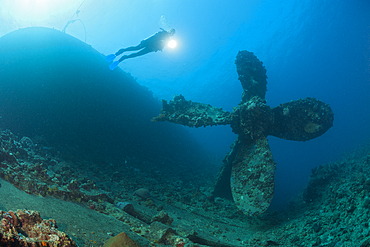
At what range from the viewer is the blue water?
33.9 metres

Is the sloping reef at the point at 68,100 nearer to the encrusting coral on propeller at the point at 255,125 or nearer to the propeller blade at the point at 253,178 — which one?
the encrusting coral on propeller at the point at 255,125

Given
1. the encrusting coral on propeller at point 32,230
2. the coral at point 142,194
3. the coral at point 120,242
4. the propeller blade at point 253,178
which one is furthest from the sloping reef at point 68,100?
the coral at point 120,242

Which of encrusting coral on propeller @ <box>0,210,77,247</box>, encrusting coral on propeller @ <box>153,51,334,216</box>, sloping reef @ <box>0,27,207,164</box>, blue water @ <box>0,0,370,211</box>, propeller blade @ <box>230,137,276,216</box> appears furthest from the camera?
blue water @ <box>0,0,370,211</box>

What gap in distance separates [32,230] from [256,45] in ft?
155

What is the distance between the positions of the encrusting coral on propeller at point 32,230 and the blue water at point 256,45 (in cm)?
2363

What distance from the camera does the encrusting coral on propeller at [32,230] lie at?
1530 millimetres

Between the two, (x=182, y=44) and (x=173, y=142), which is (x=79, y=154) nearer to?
(x=173, y=142)

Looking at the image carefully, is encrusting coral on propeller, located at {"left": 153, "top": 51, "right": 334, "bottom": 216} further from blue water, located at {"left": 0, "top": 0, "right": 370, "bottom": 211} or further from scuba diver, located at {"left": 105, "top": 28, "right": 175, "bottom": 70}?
blue water, located at {"left": 0, "top": 0, "right": 370, "bottom": 211}

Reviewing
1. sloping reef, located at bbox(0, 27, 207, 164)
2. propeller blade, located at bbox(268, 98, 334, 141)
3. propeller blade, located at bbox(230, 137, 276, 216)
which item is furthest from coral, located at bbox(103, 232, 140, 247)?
sloping reef, located at bbox(0, 27, 207, 164)

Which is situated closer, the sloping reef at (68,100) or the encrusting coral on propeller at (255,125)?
the encrusting coral on propeller at (255,125)

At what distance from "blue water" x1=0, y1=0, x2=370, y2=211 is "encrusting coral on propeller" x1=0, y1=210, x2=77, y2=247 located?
23627mm

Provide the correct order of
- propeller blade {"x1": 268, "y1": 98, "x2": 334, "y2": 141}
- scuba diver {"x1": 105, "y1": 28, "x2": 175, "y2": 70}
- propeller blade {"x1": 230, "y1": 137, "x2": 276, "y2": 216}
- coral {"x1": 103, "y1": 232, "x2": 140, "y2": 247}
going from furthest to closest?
1. scuba diver {"x1": 105, "y1": 28, "x2": 175, "y2": 70}
2. propeller blade {"x1": 268, "y1": 98, "x2": 334, "y2": 141}
3. propeller blade {"x1": 230, "y1": 137, "x2": 276, "y2": 216}
4. coral {"x1": 103, "y1": 232, "x2": 140, "y2": 247}

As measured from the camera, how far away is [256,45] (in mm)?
39844

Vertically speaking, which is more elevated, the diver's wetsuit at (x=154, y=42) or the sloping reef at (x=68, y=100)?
the diver's wetsuit at (x=154, y=42)
